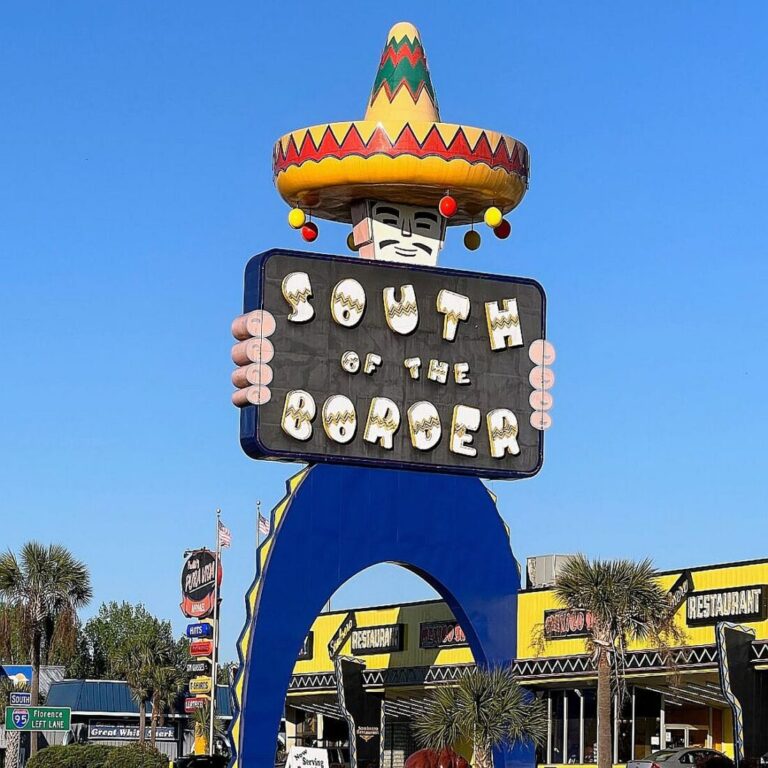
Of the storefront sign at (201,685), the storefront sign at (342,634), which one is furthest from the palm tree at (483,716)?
the storefront sign at (201,685)

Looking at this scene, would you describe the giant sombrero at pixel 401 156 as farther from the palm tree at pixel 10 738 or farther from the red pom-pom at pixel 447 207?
the palm tree at pixel 10 738

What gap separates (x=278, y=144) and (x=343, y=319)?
16.1 feet

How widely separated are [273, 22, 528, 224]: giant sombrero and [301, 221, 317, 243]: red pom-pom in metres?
0.49

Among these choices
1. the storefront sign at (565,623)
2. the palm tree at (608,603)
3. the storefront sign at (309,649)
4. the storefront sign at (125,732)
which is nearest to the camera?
the palm tree at (608,603)

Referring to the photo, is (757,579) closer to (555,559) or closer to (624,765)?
(624,765)

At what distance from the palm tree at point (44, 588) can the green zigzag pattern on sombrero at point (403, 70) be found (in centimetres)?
3216

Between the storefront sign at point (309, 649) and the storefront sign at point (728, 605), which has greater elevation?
the storefront sign at point (728, 605)

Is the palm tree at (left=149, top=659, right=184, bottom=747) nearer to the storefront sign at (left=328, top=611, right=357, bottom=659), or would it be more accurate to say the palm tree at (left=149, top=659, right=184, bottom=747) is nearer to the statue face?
the storefront sign at (left=328, top=611, right=357, bottom=659)

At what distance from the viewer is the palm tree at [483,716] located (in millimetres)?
38781

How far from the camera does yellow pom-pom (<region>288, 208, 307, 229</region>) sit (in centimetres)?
4169

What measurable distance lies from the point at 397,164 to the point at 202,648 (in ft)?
92.0

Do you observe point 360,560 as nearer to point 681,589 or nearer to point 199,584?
point 681,589

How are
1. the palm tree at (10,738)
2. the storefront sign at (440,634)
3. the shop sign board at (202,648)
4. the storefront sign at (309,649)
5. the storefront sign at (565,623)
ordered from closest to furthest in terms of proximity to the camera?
the storefront sign at (565,623), the storefront sign at (440,634), the storefront sign at (309,649), the shop sign board at (202,648), the palm tree at (10,738)

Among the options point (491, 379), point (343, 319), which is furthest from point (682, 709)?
point (343, 319)
